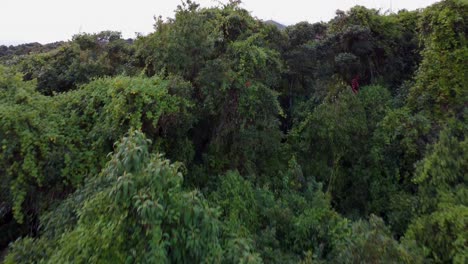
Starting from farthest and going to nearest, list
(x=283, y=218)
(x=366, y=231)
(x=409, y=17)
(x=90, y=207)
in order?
(x=409, y=17), (x=283, y=218), (x=366, y=231), (x=90, y=207)

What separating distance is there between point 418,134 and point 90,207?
19.9ft

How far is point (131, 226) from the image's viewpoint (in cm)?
334

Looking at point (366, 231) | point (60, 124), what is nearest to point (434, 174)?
point (366, 231)

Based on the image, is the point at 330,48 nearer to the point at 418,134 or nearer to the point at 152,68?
the point at 418,134

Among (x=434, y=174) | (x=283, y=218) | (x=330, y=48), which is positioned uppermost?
(x=330, y=48)

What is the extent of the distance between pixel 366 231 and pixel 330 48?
20.8ft

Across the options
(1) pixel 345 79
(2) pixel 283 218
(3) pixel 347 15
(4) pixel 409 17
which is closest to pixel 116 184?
(2) pixel 283 218

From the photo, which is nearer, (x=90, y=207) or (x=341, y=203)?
(x=90, y=207)

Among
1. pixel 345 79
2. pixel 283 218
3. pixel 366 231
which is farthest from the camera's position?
pixel 345 79

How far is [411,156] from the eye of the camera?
736cm

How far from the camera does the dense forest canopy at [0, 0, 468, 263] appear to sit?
3.50 metres

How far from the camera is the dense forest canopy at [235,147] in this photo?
3.50 meters

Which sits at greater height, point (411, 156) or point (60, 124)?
point (60, 124)

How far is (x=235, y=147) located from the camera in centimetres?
713
